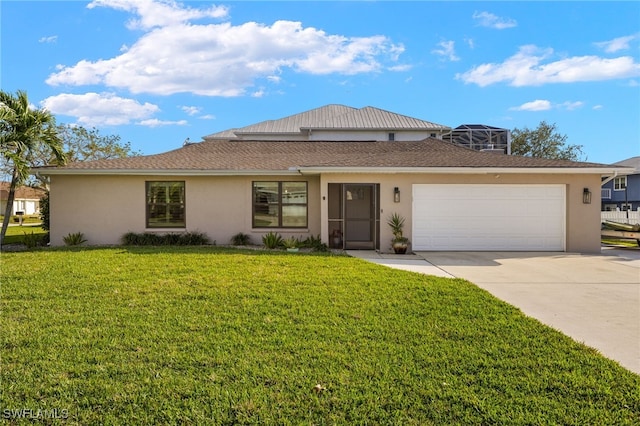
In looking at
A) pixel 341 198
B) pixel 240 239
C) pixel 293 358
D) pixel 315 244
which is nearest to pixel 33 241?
pixel 240 239

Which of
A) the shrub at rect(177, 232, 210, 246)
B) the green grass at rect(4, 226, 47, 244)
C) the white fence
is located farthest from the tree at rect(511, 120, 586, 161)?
the green grass at rect(4, 226, 47, 244)

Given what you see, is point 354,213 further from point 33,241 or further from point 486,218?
point 33,241

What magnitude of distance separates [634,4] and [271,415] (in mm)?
12741

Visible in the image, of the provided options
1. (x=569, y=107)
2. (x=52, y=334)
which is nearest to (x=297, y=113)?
(x=569, y=107)

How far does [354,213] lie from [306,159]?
2.77 m

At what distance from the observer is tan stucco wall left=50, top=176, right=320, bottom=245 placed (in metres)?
12.8

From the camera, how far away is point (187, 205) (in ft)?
42.0

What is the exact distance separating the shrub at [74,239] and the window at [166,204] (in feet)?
7.56

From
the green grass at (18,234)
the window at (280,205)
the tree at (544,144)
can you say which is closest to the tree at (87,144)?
the green grass at (18,234)

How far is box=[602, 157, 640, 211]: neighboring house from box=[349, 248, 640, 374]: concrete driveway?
97.4 feet

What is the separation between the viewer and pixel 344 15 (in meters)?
10.2

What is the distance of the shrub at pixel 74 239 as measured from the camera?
12.4 m

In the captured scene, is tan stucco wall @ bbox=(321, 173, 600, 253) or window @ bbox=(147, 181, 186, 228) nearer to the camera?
tan stucco wall @ bbox=(321, 173, 600, 253)

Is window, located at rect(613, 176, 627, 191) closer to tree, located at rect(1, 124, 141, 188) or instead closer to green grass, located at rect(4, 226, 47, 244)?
tree, located at rect(1, 124, 141, 188)
